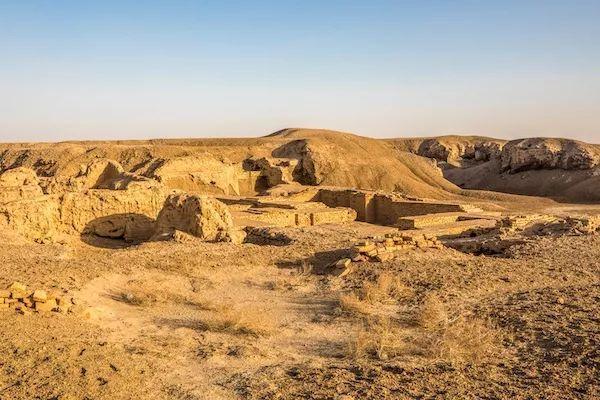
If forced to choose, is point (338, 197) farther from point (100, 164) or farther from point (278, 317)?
point (278, 317)

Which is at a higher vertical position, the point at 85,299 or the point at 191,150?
the point at 191,150

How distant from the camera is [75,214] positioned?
39.2 feet

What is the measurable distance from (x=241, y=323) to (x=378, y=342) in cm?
149

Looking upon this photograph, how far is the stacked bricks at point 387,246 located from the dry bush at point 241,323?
2.81 m

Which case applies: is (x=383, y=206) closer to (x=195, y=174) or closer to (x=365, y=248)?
(x=195, y=174)

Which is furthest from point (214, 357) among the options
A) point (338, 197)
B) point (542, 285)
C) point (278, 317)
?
point (338, 197)

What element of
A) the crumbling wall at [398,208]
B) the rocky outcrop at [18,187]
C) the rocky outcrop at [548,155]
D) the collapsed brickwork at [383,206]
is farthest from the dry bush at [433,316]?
the rocky outcrop at [548,155]

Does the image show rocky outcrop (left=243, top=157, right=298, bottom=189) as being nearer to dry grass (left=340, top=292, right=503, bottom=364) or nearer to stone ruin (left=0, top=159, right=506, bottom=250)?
→ stone ruin (left=0, top=159, right=506, bottom=250)

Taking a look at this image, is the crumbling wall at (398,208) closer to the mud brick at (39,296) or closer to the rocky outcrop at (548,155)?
the mud brick at (39,296)

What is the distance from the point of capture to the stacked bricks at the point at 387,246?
344 inches

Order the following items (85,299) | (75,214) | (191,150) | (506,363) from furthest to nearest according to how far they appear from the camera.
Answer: (191,150) < (75,214) < (85,299) < (506,363)

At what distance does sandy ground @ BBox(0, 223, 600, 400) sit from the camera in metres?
4.39

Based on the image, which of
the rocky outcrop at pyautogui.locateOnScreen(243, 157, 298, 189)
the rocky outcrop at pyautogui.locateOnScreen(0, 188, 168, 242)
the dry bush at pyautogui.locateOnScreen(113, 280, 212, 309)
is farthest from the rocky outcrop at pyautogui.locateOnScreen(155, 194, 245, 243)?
the rocky outcrop at pyautogui.locateOnScreen(243, 157, 298, 189)

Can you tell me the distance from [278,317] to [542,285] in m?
3.90
